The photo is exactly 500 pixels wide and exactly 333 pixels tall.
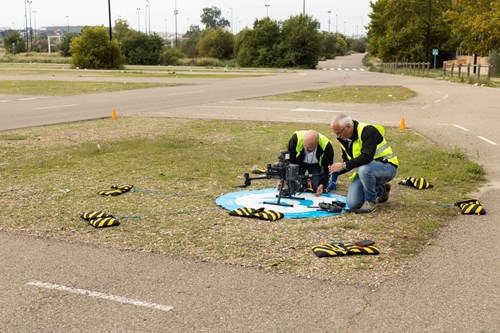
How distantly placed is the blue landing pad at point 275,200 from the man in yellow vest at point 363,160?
1.56 ft

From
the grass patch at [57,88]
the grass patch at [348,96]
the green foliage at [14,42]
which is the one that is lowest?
the grass patch at [57,88]

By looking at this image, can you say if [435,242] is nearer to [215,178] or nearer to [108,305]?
[108,305]

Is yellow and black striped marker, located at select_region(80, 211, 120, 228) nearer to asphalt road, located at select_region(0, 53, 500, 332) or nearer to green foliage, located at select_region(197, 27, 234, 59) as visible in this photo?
asphalt road, located at select_region(0, 53, 500, 332)

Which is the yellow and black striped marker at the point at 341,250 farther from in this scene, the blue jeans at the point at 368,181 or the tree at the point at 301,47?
the tree at the point at 301,47

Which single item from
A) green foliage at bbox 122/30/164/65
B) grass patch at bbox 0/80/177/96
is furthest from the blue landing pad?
green foliage at bbox 122/30/164/65

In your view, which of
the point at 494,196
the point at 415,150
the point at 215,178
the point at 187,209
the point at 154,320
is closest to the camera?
the point at 154,320

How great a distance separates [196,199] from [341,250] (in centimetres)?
291

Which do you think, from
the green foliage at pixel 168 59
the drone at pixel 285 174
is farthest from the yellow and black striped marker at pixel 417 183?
the green foliage at pixel 168 59

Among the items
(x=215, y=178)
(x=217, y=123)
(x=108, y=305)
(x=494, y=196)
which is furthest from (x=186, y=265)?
(x=217, y=123)

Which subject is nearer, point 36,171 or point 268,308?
point 268,308

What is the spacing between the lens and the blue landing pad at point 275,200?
763 cm

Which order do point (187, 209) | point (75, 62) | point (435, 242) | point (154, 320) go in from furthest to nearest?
point (75, 62)
point (187, 209)
point (435, 242)
point (154, 320)

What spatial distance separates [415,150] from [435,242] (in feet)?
21.6

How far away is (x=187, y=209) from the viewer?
7930mm
